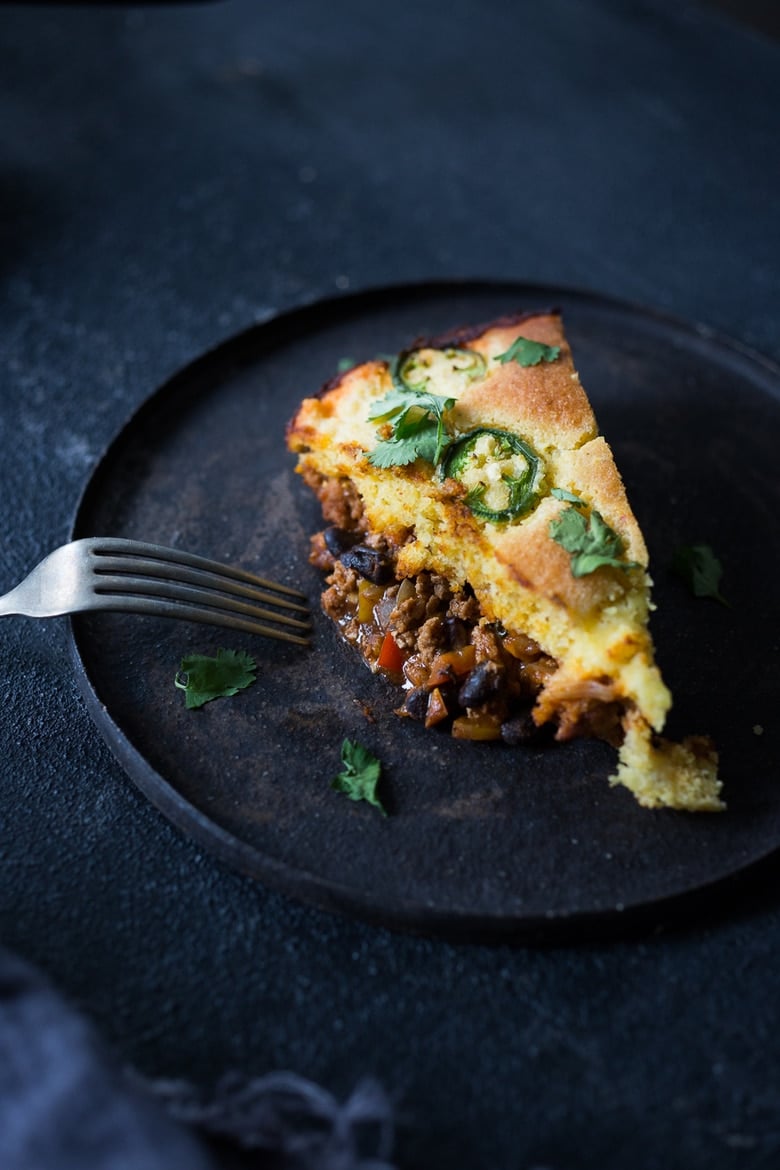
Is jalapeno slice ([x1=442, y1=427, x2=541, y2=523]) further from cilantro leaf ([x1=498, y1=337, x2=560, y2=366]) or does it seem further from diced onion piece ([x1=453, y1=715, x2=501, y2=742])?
diced onion piece ([x1=453, y1=715, x2=501, y2=742])

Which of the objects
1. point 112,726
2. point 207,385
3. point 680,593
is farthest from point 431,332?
point 112,726

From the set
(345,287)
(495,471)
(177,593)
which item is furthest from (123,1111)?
(345,287)

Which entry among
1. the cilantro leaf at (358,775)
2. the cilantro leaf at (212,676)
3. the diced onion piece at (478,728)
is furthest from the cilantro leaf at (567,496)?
the cilantro leaf at (212,676)

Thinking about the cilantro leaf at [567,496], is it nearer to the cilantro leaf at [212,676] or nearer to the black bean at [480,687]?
the black bean at [480,687]

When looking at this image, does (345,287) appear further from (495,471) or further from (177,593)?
(177,593)

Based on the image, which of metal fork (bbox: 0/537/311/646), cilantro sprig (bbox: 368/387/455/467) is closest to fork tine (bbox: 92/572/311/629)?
metal fork (bbox: 0/537/311/646)

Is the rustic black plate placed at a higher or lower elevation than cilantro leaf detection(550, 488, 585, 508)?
lower
